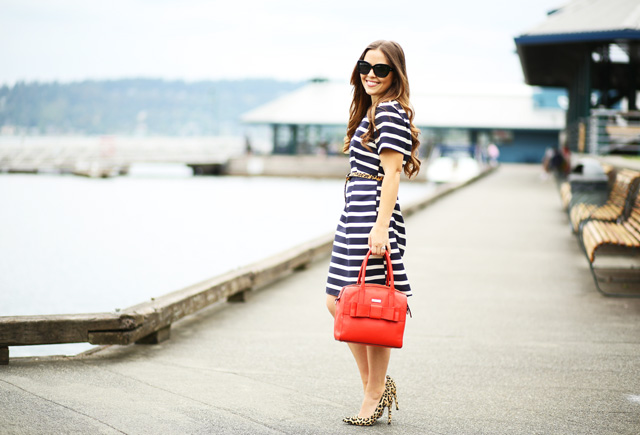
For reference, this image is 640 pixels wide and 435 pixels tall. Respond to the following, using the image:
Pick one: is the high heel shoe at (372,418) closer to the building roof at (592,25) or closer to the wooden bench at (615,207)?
the wooden bench at (615,207)

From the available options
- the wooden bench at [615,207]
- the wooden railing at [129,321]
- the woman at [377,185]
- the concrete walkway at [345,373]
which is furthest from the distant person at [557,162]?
the woman at [377,185]

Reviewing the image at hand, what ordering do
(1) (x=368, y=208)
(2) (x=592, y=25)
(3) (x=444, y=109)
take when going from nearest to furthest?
1. (1) (x=368, y=208)
2. (2) (x=592, y=25)
3. (3) (x=444, y=109)

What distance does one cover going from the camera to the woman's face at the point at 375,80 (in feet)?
13.1

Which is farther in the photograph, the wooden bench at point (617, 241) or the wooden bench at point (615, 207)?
the wooden bench at point (615, 207)

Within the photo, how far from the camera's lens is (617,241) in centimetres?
730

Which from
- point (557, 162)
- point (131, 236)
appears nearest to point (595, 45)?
point (557, 162)

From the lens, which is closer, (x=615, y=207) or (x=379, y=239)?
(x=379, y=239)

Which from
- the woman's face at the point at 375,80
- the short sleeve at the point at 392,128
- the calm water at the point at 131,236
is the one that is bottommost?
the calm water at the point at 131,236

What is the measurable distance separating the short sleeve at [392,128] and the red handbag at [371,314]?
0.54 meters

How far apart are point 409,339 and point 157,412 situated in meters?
2.46

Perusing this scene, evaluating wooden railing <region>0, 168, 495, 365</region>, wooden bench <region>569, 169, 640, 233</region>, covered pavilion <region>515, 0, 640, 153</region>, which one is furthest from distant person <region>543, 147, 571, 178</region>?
Answer: wooden railing <region>0, 168, 495, 365</region>

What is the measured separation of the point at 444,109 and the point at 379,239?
2388 inches

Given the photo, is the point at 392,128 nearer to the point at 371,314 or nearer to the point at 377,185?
the point at 377,185

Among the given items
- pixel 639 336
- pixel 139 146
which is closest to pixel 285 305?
pixel 639 336
